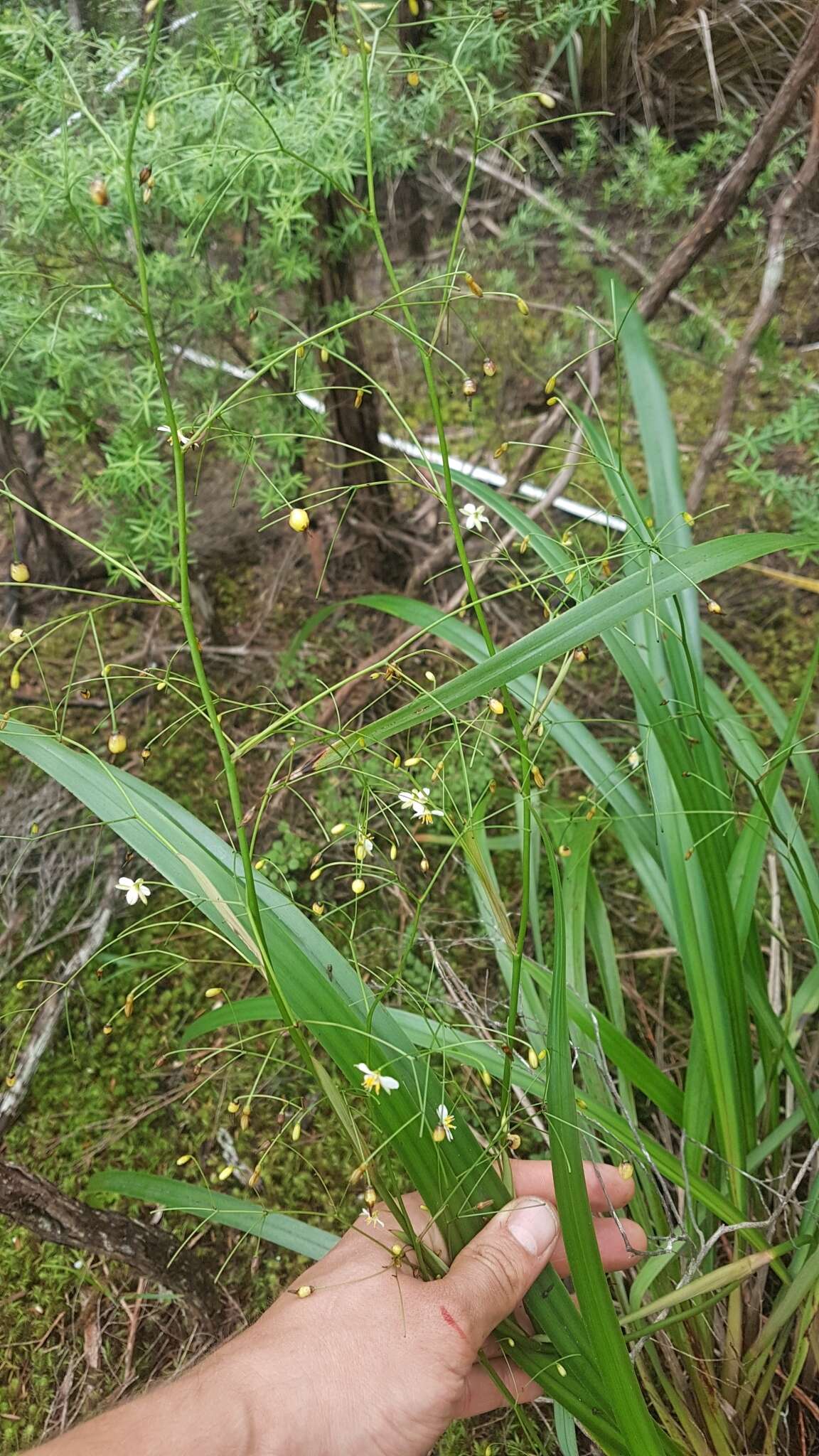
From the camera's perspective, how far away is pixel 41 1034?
1.20 m

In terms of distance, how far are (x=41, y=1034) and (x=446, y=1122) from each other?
74 cm

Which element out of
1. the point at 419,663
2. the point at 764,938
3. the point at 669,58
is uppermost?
the point at 669,58

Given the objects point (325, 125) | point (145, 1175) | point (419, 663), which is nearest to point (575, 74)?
point (325, 125)

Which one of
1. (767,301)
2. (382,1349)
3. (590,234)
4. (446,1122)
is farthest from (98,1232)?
(590,234)

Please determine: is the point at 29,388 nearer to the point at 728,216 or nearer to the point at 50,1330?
the point at 728,216

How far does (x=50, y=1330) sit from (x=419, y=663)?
3.69 feet

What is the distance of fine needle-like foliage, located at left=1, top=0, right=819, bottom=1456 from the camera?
2.27 feet

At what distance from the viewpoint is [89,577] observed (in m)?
1.63

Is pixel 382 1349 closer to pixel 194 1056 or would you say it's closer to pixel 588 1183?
pixel 588 1183

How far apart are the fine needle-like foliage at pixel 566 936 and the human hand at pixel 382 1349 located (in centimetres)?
4

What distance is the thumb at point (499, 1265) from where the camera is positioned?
2.41 feet

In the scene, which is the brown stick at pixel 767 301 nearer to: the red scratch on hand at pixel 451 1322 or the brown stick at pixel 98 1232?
the red scratch on hand at pixel 451 1322

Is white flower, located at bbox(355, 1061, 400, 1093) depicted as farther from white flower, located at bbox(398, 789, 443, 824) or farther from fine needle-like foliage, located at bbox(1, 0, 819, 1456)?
white flower, located at bbox(398, 789, 443, 824)

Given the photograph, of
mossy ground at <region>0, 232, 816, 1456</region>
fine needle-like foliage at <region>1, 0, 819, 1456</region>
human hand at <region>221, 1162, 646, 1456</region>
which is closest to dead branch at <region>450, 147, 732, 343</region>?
mossy ground at <region>0, 232, 816, 1456</region>
